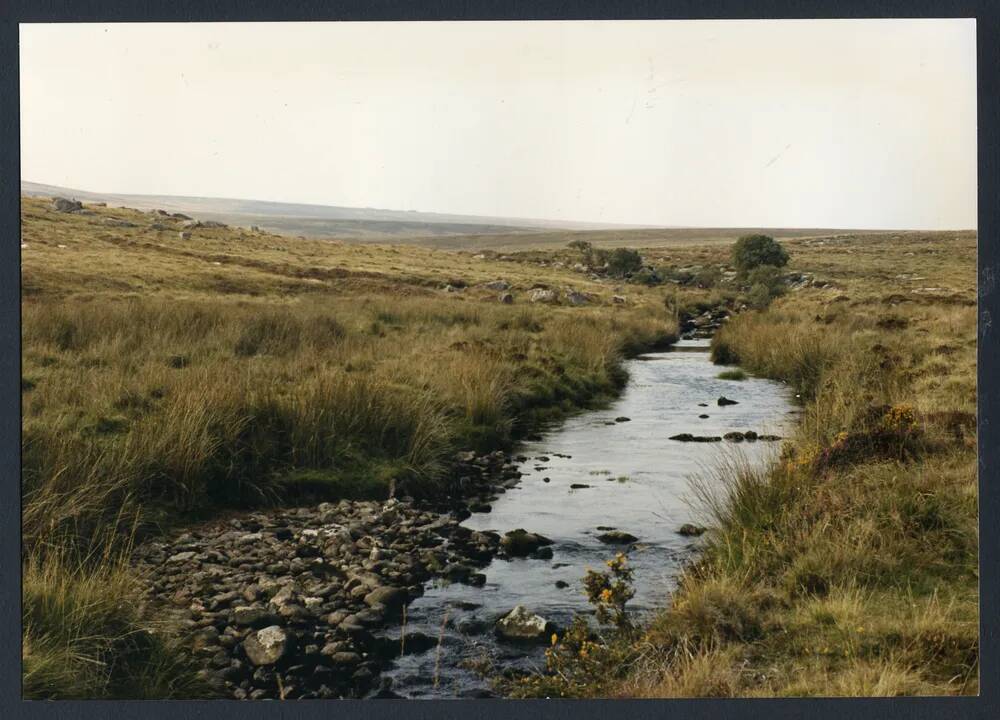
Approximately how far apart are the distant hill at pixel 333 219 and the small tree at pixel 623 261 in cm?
25

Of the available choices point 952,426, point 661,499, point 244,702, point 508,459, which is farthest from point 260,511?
point 952,426

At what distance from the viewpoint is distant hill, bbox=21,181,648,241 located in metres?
4.79

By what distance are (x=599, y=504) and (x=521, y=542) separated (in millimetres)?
490

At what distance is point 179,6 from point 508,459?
113 inches

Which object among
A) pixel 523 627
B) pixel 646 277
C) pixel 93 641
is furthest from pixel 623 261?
pixel 93 641

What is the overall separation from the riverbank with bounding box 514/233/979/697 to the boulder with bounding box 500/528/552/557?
64 cm

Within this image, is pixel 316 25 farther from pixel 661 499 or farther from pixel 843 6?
pixel 661 499

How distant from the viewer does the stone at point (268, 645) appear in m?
4.20

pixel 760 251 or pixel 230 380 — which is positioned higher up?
pixel 760 251

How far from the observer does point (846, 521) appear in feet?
14.9

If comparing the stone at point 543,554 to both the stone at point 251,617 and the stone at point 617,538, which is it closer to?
the stone at point 617,538

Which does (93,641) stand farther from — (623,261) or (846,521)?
(846,521)

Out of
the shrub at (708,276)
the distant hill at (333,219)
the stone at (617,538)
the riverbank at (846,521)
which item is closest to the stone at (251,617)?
the riverbank at (846,521)

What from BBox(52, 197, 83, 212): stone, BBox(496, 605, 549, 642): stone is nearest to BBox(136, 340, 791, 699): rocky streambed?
BBox(496, 605, 549, 642): stone
